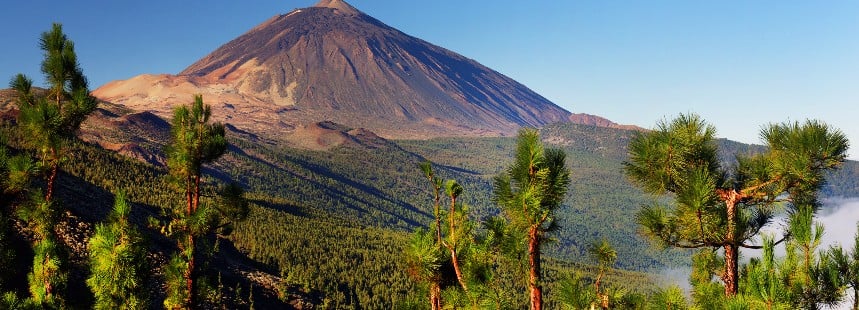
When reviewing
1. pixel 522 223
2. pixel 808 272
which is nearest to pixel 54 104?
pixel 522 223

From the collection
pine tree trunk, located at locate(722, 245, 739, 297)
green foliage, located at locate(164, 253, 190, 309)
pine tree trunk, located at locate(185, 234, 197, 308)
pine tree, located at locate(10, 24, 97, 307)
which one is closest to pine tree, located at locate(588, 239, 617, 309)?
pine tree trunk, located at locate(722, 245, 739, 297)

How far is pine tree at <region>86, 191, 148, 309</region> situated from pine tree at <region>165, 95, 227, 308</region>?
4.12 ft

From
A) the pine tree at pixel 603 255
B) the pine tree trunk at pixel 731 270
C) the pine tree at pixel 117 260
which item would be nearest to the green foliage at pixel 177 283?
the pine tree at pixel 117 260

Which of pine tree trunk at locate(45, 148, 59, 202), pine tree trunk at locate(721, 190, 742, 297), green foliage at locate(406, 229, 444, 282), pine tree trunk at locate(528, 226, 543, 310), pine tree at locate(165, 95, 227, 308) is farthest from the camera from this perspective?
pine tree trunk at locate(45, 148, 59, 202)

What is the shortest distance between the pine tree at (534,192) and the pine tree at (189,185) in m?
8.34

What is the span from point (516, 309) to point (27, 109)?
14344 millimetres

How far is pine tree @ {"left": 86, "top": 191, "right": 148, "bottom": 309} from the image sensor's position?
1331cm

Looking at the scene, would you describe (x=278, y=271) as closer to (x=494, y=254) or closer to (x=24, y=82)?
(x=24, y=82)

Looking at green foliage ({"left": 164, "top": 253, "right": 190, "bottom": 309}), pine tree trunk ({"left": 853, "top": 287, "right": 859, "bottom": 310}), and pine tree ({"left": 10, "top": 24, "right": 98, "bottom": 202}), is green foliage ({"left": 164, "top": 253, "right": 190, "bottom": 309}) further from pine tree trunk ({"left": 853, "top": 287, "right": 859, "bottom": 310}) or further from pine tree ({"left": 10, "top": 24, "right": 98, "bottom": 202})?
pine tree trunk ({"left": 853, "top": 287, "right": 859, "bottom": 310})

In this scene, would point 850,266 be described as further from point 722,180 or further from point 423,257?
point 423,257

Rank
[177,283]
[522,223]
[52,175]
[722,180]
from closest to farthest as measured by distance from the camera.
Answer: [522,223]
[722,180]
[177,283]
[52,175]

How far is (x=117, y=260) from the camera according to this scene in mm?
13430

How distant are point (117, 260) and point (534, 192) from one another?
37.0 ft

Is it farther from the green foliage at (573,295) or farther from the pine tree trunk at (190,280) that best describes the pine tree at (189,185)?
the green foliage at (573,295)
